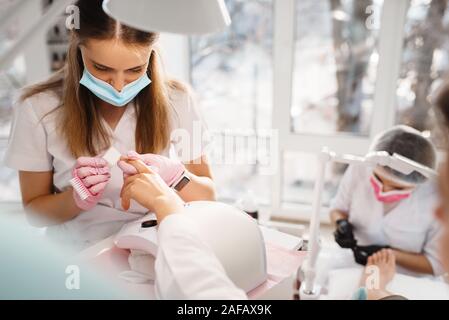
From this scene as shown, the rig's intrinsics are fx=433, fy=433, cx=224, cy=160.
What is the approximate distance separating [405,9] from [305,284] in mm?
→ 1194

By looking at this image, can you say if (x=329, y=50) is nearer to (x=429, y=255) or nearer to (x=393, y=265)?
(x=429, y=255)

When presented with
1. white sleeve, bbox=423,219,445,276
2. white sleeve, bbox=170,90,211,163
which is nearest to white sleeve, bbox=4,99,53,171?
white sleeve, bbox=170,90,211,163

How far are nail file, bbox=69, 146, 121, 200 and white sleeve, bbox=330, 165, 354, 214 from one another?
0.81 m

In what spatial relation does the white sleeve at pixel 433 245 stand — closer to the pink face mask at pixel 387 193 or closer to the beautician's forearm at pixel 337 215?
the pink face mask at pixel 387 193

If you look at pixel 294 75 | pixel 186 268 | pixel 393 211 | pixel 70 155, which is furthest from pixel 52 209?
pixel 294 75

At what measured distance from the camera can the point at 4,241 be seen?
0.83m

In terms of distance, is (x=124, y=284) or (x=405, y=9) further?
(x=405, y=9)

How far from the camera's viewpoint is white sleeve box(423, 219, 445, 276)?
1171mm

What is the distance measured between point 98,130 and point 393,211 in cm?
94

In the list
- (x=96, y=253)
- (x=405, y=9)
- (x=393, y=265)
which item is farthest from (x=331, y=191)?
(x=96, y=253)

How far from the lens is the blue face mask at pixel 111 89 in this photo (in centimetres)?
79

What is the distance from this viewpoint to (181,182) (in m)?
0.83

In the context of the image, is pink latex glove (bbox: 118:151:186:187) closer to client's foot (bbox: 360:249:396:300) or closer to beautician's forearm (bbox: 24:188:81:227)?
beautician's forearm (bbox: 24:188:81:227)
